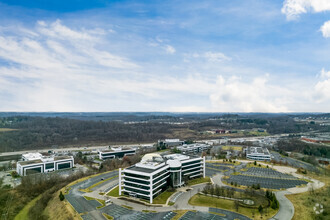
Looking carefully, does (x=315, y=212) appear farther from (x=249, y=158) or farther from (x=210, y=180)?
(x=249, y=158)

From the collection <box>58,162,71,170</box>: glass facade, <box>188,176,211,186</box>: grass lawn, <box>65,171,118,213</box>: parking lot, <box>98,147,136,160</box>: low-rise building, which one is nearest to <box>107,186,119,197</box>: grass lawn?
<box>65,171,118,213</box>: parking lot

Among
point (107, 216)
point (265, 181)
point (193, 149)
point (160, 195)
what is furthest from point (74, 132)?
point (265, 181)

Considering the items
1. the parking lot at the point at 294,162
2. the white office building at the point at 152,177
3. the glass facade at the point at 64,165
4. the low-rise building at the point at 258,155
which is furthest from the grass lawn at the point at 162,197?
the parking lot at the point at 294,162

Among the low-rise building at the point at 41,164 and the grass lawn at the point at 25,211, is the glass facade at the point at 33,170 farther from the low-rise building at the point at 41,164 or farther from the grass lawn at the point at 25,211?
the grass lawn at the point at 25,211

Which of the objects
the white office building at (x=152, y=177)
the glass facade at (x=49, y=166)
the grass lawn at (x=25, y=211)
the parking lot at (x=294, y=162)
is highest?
the white office building at (x=152, y=177)

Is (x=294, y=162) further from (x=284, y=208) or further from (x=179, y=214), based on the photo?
(x=179, y=214)

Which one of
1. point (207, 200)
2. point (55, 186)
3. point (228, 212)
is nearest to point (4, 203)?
point (55, 186)

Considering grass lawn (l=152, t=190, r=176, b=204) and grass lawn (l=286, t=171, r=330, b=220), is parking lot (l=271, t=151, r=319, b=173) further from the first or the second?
grass lawn (l=152, t=190, r=176, b=204)
